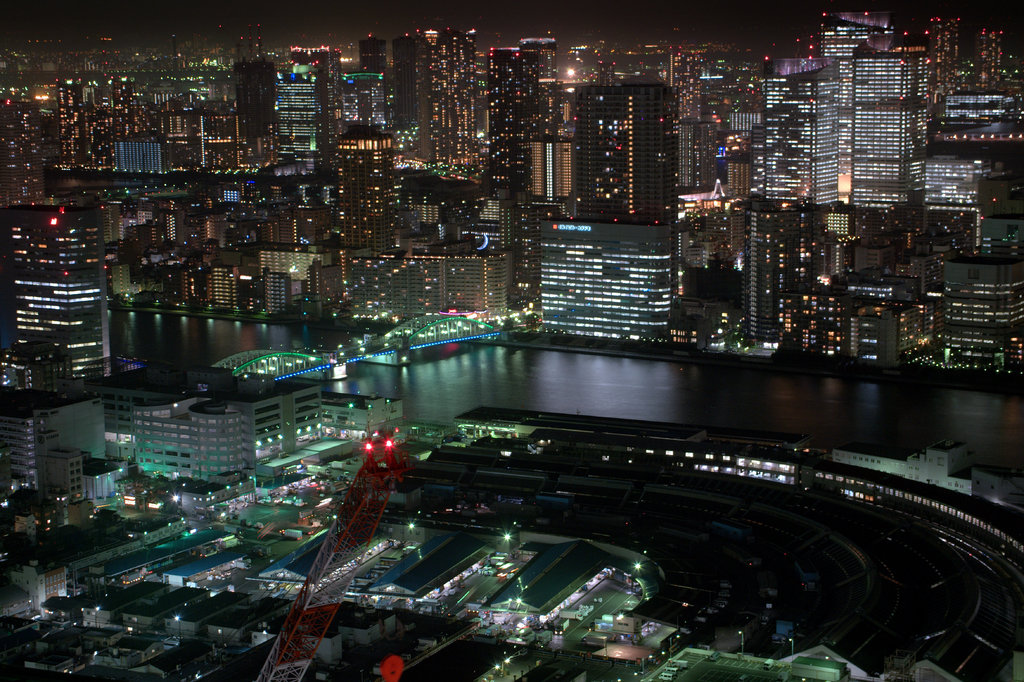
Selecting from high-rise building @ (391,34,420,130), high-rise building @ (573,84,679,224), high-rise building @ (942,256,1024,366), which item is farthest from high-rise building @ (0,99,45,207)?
high-rise building @ (942,256,1024,366)

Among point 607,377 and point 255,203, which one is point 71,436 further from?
point 255,203

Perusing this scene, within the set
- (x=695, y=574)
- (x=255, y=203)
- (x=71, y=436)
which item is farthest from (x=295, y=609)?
(x=255, y=203)

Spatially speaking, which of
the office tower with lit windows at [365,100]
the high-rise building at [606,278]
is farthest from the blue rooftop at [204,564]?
the office tower with lit windows at [365,100]

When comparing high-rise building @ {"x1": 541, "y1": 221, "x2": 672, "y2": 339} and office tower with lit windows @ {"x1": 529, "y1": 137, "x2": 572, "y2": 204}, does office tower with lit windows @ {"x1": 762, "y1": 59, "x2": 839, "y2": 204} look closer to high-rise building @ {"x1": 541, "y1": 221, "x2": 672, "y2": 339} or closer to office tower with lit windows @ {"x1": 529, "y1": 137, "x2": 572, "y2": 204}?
office tower with lit windows @ {"x1": 529, "y1": 137, "x2": 572, "y2": 204}

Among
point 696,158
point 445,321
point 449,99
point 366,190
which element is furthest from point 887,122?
point 449,99

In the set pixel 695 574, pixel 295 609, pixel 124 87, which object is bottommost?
pixel 695 574
